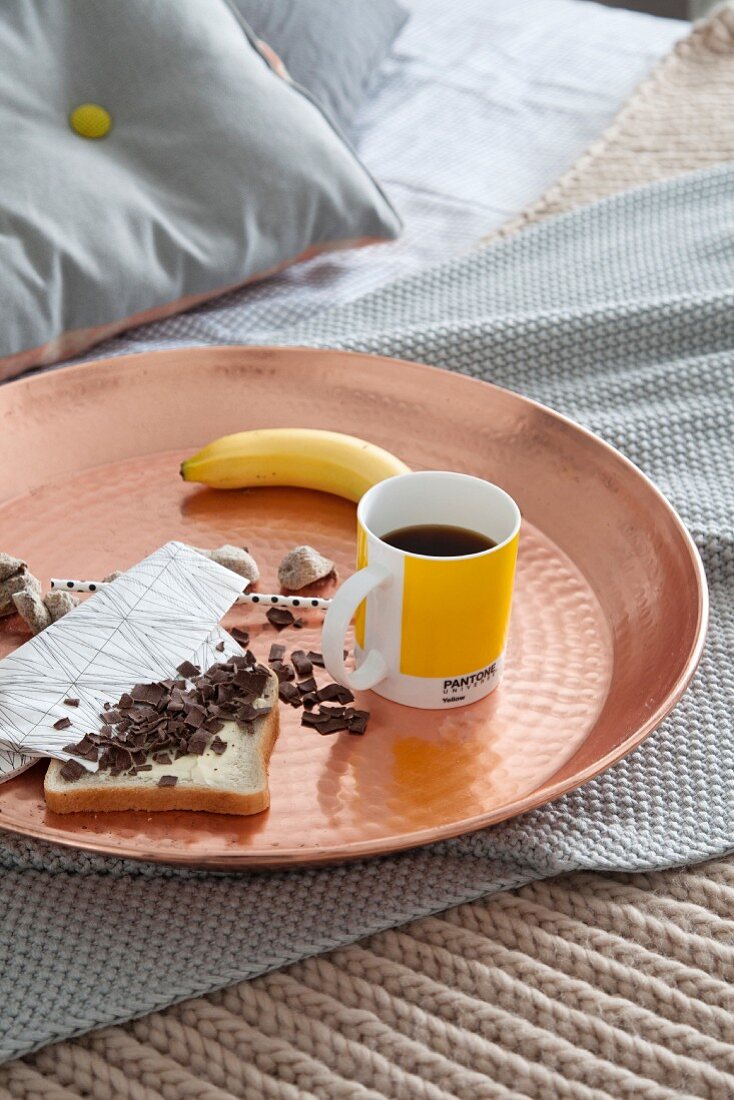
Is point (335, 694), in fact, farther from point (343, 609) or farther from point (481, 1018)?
point (481, 1018)

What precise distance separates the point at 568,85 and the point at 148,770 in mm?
1598

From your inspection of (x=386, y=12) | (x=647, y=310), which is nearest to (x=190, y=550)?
(x=647, y=310)

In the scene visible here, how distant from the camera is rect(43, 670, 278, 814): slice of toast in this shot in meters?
0.70

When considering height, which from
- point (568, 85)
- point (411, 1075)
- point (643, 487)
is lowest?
point (411, 1075)

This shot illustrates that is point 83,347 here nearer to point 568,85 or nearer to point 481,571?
point 481,571

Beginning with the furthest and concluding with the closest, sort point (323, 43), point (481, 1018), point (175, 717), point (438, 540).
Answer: point (323, 43), point (438, 540), point (175, 717), point (481, 1018)

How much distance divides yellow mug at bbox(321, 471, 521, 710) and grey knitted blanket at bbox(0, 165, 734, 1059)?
0.12m

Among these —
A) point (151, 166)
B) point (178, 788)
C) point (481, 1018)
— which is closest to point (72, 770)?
point (178, 788)

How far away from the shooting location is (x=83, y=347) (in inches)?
50.5

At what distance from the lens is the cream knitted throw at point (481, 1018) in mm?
611

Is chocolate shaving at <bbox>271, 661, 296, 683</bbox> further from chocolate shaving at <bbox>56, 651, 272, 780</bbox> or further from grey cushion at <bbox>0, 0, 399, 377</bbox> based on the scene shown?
grey cushion at <bbox>0, 0, 399, 377</bbox>

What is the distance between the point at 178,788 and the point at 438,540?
0.27 meters

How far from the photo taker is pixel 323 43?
170 centimetres

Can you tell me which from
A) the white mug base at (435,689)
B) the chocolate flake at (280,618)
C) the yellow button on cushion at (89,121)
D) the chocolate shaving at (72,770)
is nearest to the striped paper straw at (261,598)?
the chocolate flake at (280,618)
